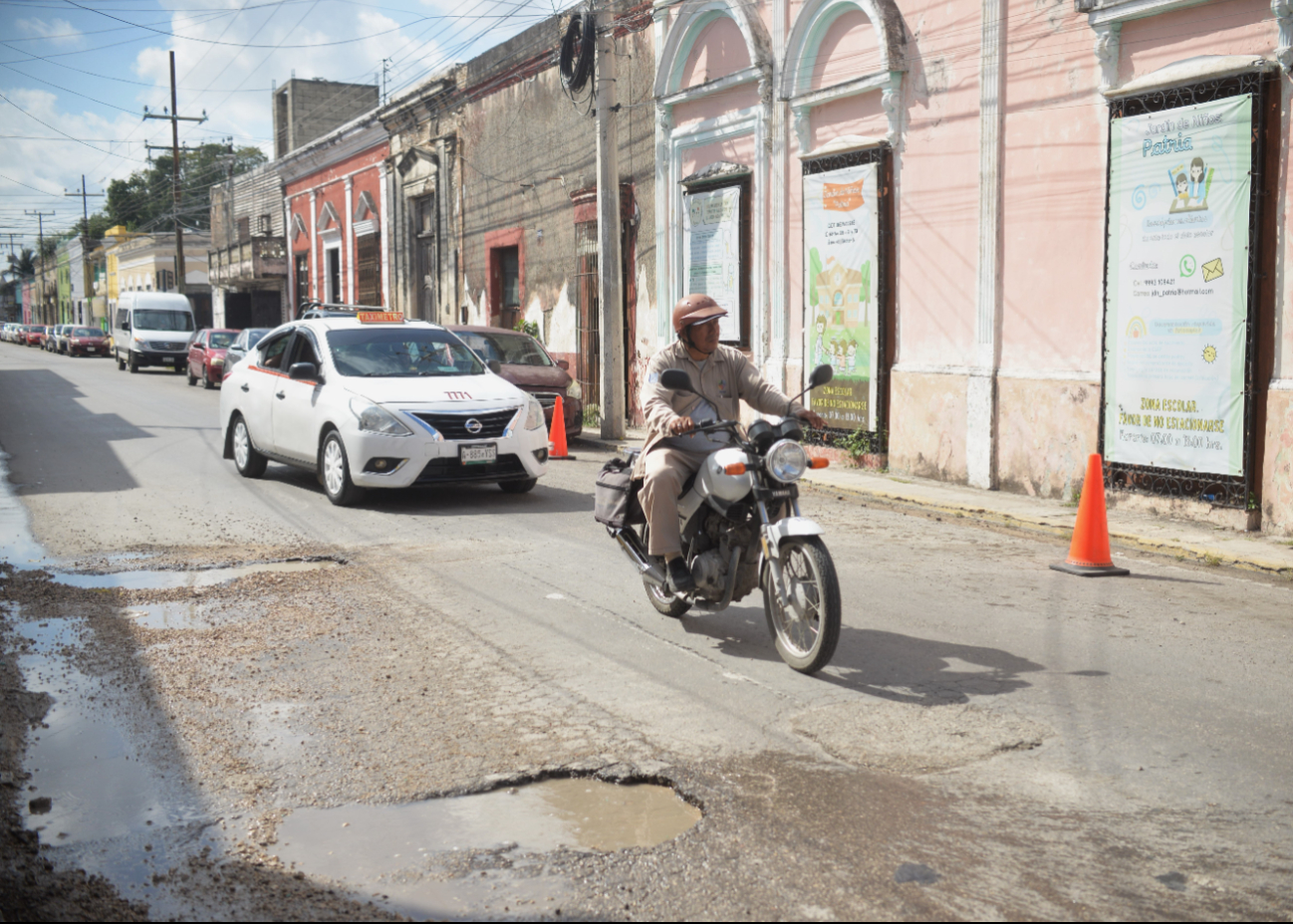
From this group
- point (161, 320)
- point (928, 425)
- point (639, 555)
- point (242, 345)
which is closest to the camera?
point (639, 555)

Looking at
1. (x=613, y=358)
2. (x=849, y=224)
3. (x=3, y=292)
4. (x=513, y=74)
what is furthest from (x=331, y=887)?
(x=3, y=292)

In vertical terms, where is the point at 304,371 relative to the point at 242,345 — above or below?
below

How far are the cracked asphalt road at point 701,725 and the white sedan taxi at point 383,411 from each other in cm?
141

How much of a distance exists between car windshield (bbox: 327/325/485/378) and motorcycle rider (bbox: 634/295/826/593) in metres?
5.58

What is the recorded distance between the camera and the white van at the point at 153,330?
132 ft

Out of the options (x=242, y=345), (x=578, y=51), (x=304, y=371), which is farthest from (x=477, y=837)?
(x=242, y=345)

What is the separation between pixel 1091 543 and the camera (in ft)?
27.5

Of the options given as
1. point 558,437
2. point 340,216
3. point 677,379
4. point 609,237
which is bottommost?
point 558,437

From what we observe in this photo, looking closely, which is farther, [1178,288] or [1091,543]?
[1178,288]

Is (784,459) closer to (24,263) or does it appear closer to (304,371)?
(304,371)

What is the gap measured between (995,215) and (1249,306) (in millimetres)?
3247

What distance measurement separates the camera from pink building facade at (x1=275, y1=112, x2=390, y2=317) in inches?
1309

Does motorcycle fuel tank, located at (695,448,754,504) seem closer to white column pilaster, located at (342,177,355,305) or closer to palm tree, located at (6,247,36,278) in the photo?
white column pilaster, located at (342,177,355,305)

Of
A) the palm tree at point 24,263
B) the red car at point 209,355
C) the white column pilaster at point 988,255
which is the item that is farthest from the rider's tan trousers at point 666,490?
the palm tree at point 24,263
